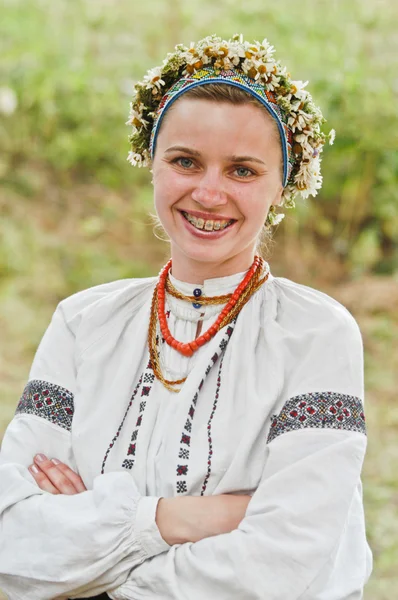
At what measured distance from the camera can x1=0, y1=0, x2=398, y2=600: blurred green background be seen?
18.6 ft

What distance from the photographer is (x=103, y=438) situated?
2002 mm

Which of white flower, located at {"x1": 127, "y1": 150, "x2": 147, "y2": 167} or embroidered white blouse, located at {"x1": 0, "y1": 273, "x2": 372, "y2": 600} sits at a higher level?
white flower, located at {"x1": 127, "y1": 150, "x2": 147, "y2": 167}

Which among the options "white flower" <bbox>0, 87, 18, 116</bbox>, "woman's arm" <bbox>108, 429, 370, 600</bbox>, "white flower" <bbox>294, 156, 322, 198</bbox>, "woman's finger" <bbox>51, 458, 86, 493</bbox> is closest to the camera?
"woman's arm" <bbox>108, 429, 370, 600</bbox>

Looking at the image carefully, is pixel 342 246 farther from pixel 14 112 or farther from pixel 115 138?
pixel 14 112

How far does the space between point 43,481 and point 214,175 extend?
32.9 inches

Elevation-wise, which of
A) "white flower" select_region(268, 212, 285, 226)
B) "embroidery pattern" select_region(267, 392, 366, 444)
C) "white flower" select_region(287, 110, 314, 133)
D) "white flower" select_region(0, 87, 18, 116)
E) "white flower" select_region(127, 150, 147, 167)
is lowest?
"embroidery pattern" select_region(267, 392, 366, 444)

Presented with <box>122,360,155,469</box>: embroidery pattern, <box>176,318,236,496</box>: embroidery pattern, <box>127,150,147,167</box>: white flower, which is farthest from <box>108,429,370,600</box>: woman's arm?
<box>127,150,147,167</box>: white flower

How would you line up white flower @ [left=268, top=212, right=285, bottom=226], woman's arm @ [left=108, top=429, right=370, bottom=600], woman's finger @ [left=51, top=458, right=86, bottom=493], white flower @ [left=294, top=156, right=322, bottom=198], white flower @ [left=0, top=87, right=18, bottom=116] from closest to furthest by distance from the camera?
woman's arm @ [left=108, top=429, right=370, bottom=600], woman's finger @ [left=51, top=458, right=86, bottom=493], white flower @ [left=294, top=156, right=322, bottom=198], white flower @ [left=268, top=212, right=285, bottom=226], white flower @ [left=0, top=87, right=18, bottom=116]

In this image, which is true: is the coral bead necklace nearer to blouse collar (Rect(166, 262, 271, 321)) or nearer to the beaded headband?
blouse collar (Rect(166, 262, 271, 321))

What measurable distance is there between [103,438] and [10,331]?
3.66m

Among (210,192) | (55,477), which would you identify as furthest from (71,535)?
(210,192)

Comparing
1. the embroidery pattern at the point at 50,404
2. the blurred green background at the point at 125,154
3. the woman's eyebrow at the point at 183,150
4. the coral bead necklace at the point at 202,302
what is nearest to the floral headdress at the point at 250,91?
the woman's eyebrow at the point at 183,150

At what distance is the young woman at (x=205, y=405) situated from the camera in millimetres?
1771

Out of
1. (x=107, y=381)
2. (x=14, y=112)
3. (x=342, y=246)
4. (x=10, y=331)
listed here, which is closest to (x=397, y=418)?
(x=342, y=246)
